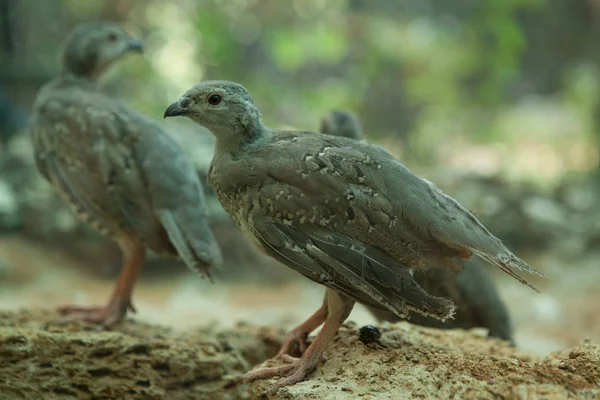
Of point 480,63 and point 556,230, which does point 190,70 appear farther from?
point 556,230

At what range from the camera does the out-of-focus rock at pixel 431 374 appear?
9.52ft

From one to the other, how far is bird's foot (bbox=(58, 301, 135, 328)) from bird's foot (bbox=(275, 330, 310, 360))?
151 centimetres

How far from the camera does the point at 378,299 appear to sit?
307 cm

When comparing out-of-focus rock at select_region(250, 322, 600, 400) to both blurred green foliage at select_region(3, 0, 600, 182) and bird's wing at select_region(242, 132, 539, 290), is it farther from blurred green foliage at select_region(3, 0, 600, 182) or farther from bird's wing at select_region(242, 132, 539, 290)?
blurred green foliage at select_region(3, 0, 600, 182)

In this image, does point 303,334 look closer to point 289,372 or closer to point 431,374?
point 289,372


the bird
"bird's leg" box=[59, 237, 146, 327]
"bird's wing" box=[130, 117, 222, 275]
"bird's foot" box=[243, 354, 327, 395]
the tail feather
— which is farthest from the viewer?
"bird's leg" box=[59, 237, 146, 327]

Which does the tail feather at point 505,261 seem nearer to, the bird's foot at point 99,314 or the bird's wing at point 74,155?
the bird's wing at point 74,155

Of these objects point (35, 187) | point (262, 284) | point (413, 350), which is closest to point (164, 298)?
Answer: point (262, 284)

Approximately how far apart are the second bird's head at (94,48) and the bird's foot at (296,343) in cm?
286

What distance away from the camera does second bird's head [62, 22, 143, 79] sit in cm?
536

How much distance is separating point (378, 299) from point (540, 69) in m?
10.6

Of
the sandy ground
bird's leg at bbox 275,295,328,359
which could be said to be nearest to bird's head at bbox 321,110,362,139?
bird's leg at bbox 275,295,328,359

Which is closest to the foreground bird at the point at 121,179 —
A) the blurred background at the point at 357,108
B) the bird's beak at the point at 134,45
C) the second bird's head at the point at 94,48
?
the second bird's head at the point at 94,48

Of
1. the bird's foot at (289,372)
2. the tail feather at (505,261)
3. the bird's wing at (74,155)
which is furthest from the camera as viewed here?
the bird's wing at (74,155)
